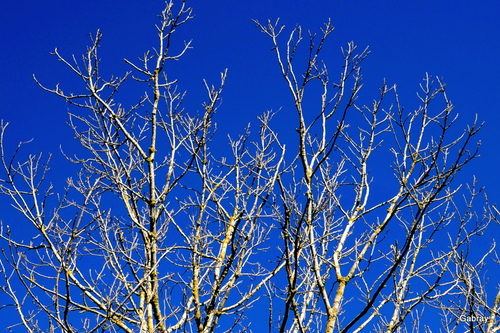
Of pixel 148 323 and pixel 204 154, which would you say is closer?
pixel 148 323

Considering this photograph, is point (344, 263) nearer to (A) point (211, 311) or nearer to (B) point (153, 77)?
(A) point (211, 311)

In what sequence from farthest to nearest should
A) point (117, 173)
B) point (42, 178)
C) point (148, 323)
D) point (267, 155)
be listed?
1. point (267, 155)
2. point (117, 173)
3. point (42, 178)
4. point (148, 323)

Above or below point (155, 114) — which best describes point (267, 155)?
above

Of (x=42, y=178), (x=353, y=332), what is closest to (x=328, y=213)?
(x=353, y=332)

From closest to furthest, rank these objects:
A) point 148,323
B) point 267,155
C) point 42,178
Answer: point 148,323, point 42,178, point 267,155

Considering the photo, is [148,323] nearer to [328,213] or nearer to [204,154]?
[204,154]

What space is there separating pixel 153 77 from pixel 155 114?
375 millimetres

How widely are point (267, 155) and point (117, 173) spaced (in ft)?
4.93

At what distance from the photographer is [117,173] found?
4.60 m

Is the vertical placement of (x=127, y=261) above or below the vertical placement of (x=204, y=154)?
below

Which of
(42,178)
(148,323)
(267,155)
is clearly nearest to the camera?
(148,323)

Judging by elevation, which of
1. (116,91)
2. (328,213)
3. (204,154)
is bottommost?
(328,213)

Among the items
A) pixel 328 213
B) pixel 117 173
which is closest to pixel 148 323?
pixel 117 173

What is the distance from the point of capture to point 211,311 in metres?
4.09
